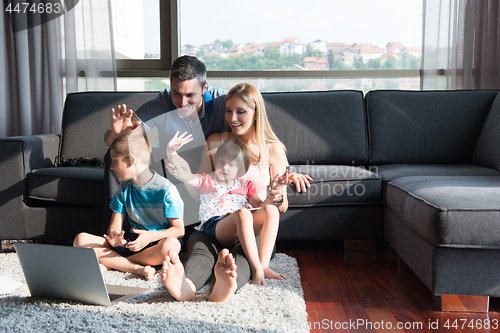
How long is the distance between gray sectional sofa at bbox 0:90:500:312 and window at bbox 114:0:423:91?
2.50 ft

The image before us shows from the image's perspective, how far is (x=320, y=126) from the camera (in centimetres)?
240

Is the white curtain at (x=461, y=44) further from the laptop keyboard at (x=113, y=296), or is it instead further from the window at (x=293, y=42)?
the laptop keyboard at (x=113, y=296)

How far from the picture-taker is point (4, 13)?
300cm

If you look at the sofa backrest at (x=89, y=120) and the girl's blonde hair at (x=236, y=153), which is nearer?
the girl's blonde hair at (x=236, y=153)

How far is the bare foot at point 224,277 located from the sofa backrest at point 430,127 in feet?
4.60

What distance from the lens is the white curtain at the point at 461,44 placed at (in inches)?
110

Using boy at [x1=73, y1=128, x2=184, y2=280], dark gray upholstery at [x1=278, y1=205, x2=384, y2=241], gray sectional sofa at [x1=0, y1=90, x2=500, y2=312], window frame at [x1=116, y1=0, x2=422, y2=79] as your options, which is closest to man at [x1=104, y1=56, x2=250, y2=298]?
boy at [x1=73, y1=128, x2=184, y2=280]

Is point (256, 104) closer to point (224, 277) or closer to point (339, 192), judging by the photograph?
point (339, 192)

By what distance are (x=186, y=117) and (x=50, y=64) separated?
171cm

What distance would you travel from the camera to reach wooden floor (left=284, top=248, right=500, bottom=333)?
4.09 ft

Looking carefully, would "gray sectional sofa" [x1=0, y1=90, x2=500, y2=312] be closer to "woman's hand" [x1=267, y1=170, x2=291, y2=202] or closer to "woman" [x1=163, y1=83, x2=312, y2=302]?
"woman" [x1=163, y1=83, x2=312, y2=302]

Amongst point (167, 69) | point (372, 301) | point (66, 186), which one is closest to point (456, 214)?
point (372, 301)

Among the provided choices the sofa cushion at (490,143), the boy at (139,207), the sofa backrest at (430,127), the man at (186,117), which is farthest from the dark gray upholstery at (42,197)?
the sofa cushion at (490,143)

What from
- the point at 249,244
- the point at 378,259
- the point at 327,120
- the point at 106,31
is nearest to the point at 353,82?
the point at 327,120
